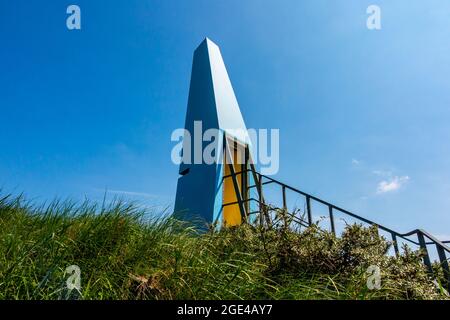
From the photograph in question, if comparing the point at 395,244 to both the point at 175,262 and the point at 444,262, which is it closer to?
the point at 444,262


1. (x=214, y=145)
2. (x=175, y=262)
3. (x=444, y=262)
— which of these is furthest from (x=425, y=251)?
(x=214, y=145)

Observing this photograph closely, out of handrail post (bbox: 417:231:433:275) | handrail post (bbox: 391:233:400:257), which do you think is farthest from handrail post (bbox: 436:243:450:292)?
handrail post (bbox: 391:233:400:257)

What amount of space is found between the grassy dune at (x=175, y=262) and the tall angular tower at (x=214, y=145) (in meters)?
3.62

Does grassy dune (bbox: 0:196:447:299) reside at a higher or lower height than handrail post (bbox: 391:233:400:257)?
lower

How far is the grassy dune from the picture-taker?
85.6 inches

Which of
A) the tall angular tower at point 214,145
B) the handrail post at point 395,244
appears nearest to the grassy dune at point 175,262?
the handrail post at point 395,244

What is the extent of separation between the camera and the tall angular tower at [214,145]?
284 inches

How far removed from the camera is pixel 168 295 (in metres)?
2.24

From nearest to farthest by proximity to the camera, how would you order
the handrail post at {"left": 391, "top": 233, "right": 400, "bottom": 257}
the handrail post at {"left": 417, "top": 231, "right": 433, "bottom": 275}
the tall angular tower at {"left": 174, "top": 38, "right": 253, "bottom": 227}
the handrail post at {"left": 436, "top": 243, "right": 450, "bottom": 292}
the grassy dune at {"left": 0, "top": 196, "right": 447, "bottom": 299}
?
the grassy dune at {"left": 0, "top": 196, "right": 447, "bottom": 299}
the handrail post at {"left": 436, "top": 243, "right": 450, "bottom": 292}
the handrail post at {"left": 417, "top": 231, "right": 433, "bottom": 275}
the handrail post at {"left": 391, "top": 233, "right": 400, "bottom": 257}
the tall angular tower at {"left": 174, "top": 38, "right": 253, "bottom": 227}

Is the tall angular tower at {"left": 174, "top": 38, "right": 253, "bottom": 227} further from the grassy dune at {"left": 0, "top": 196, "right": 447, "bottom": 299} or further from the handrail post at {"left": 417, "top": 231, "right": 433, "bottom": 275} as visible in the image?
the handrail post at {"left": 417, "top": 231, "right": 433, "bottom": 275}

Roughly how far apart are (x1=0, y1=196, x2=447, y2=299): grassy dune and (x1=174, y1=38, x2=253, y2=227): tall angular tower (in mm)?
3619

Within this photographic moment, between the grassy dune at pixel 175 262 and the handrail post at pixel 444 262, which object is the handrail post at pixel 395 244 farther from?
the handrail post at pixel 444 262

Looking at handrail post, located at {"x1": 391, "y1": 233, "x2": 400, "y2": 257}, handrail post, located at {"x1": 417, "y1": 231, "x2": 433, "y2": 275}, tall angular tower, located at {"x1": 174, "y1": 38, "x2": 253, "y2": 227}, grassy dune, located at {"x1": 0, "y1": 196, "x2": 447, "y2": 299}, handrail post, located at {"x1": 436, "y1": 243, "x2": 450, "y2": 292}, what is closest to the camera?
grassy dune, located at {"x1": 0, "y1": 196, "x2": 447, "y2": 299}
